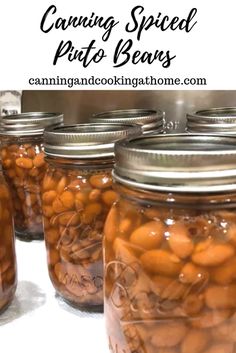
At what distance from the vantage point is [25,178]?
710 millimetres

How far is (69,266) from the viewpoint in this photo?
0.53 m

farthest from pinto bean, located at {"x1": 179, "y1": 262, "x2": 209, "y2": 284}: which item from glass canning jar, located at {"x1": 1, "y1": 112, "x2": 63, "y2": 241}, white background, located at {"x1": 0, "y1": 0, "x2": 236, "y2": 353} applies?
glass canning jar, located at {"x1": 1, "y1": 112, "x2": 63, "y2": 241}

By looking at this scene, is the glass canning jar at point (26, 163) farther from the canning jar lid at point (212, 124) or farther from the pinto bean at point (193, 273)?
the pinto bean at point (193, 273)

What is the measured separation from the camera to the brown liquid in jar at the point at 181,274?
0.36 m

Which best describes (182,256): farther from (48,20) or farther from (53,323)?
(48,20)

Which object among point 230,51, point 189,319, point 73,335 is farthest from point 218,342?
point 230,51

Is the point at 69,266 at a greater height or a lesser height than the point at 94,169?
lesser

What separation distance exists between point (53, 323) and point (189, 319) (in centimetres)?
20

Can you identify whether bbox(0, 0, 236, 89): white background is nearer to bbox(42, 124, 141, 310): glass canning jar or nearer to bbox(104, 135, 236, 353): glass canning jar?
bbox(42, 124, 141, 310): glass canning jar

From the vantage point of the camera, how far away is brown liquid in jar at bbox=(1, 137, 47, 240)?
0.70m

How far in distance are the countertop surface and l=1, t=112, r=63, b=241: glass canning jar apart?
0.42 ft

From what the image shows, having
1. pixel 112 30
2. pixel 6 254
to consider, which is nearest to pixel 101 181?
pixel 6 254

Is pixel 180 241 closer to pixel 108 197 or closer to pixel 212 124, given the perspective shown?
pixel 108 197

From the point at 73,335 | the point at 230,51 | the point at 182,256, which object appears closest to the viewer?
the point at 182,256
